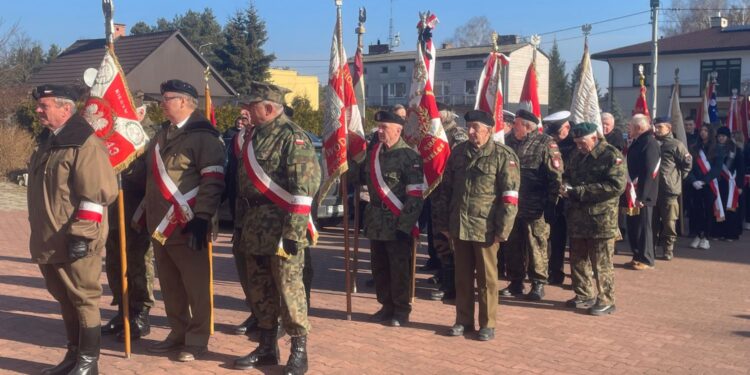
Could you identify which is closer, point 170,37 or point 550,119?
point 550,119

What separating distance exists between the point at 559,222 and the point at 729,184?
5.44 m

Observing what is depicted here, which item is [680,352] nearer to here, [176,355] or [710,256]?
[176,355]

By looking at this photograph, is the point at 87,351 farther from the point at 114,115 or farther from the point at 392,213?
the point at 392,213

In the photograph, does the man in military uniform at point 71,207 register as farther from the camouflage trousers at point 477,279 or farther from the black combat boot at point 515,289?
the black combat boot at point 515,289

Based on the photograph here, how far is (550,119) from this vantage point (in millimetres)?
9711

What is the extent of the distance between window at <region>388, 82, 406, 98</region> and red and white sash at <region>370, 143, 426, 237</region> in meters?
61.2

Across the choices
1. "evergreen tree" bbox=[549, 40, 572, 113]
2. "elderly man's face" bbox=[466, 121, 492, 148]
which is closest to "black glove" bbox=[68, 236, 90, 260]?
"elderly man's face" bbox=[466, 121, 492, 148]

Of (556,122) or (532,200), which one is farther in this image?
(556,122)

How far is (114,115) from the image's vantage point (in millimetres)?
6488

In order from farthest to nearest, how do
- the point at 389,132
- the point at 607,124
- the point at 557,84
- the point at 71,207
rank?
the point at 557,84, the point at 607,124, the point at 389,132, the point at 71,207

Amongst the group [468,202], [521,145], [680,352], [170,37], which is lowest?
[680,352]

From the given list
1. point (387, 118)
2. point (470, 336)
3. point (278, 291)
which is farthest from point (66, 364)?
point (387, 118)

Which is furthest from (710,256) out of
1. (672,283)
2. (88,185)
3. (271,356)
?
(88,185)

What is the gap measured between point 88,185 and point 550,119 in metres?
6.06
